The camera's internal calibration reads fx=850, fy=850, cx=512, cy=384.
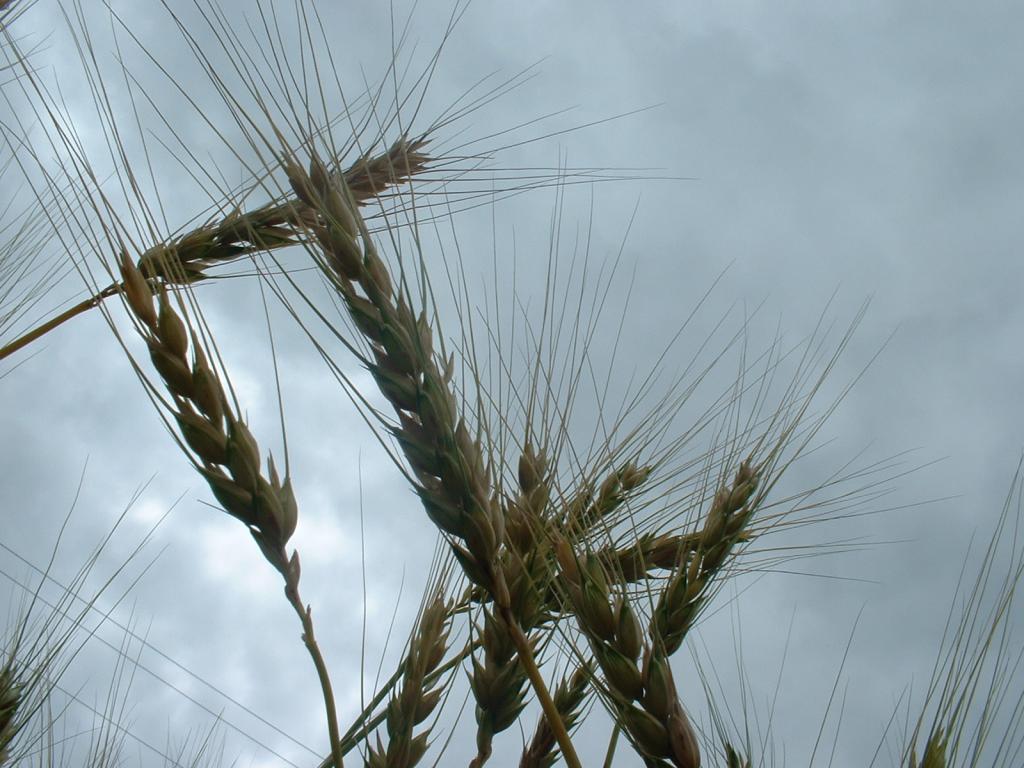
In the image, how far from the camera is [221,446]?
0.79 metres

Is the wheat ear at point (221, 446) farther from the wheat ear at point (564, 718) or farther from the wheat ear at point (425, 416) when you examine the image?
the wheat ear at point (564, 718)

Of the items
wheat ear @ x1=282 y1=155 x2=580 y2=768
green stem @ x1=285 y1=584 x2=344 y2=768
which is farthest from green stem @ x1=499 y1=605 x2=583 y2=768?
green stem @ x1=285 y1=584 x2=344 y2=768

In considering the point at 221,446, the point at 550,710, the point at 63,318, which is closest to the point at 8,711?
the point at 63,318

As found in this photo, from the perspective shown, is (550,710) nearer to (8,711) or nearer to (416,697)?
(416,697)

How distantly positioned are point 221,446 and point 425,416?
0.19 m

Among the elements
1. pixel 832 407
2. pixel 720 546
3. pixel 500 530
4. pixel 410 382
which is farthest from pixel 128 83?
pixel 832 407

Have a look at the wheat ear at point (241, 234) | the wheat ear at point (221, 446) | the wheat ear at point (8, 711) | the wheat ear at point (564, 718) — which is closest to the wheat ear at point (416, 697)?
the wheat ear at point (564, 718)

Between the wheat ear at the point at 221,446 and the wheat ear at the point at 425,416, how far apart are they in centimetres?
13

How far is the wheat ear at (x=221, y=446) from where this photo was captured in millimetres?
785

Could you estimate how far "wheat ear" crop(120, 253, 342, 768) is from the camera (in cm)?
78

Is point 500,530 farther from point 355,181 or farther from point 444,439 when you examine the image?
point 355,181

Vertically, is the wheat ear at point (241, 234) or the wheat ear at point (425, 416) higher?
the wheat ear at point (241, 234)

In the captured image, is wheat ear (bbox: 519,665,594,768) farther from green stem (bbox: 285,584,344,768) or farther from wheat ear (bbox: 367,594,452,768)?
green stem (bbox: 285,584,344,768)

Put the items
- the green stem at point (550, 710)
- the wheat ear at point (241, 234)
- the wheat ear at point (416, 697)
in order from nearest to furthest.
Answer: the green stem at point (550, 710), the wheat ear at point (416, 697), the wheat ear at point (241, 234)
